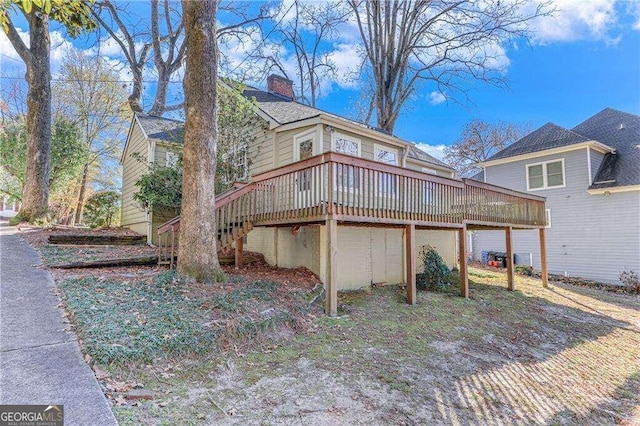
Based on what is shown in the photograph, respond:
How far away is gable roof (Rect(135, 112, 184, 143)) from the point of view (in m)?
12.0

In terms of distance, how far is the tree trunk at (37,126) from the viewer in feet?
39.3

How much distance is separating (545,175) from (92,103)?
26.5 metres

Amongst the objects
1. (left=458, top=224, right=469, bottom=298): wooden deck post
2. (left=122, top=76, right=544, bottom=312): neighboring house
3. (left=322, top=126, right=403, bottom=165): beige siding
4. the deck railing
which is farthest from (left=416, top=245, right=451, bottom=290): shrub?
(left=322, top=126, right=403, bottom=165): beige siding

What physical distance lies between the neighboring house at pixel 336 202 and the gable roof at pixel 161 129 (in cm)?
25

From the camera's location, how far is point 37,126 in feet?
39.7

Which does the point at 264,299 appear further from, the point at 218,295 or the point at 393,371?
the point at 393,371

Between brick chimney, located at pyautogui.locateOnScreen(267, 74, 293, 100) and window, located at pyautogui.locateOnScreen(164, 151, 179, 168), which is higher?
brick chimney, located at pyautogui.locateOnScreen(267, 74, 293, 100)

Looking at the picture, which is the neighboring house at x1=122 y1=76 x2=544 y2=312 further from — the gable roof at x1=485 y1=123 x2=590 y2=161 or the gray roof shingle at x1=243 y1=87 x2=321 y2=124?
the gable roof at x1=485 y1=123 x2=590 y2=161

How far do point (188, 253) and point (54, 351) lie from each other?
2.79m

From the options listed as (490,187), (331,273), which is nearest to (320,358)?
(331,273)

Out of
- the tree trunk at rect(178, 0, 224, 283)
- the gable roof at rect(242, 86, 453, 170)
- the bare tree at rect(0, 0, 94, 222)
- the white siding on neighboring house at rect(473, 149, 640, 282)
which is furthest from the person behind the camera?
the white siding on neighboring house at rect(473, 149, 640, 282)

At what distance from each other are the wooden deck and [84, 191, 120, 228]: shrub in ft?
39.6

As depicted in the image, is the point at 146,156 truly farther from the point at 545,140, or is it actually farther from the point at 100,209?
the point at 545,140

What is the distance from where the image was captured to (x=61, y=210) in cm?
2231
